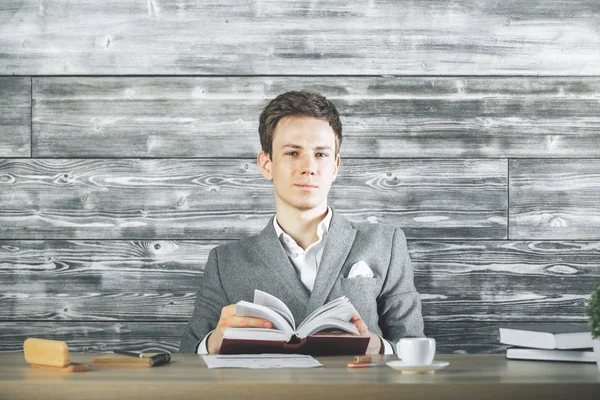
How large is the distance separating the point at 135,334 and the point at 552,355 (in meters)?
1.36

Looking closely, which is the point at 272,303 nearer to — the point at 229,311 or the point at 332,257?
the point at 229,311

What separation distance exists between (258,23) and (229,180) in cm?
52

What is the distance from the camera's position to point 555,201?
232 cm

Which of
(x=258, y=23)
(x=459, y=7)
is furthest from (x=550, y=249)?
(x=258, y=23)

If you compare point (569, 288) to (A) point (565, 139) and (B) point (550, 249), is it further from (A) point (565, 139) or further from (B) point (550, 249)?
(A) point (565, 139)

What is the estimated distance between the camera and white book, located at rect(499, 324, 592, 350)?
144 centimetres

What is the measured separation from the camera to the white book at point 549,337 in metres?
1.44

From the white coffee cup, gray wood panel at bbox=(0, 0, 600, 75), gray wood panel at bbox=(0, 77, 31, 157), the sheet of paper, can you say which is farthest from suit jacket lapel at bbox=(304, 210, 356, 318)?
gray wood panel at bbox=(0, 77, 31, 157)

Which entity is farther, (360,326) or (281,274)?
(281,274)

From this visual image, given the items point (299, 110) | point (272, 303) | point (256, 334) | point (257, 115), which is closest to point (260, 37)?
point (257, 115)

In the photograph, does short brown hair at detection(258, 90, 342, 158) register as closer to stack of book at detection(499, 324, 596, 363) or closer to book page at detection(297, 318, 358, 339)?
book page at detection(297, 318, 358, 339)

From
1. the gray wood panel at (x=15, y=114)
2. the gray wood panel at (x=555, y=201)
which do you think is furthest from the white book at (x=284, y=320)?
the gray wood panel at (x=15, y=114)

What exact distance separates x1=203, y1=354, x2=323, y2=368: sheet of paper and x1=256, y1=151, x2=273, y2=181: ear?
0.73 meters

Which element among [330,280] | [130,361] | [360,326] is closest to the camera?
[130,361]
